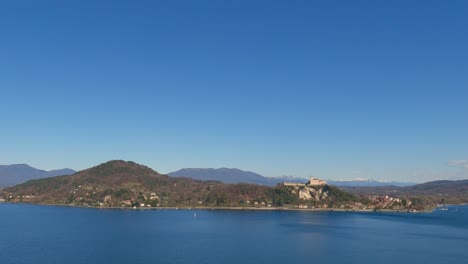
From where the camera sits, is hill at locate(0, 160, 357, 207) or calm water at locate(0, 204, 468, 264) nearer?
calm water at locate(0, 204, 468, 264)

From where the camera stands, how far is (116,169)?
17600cm

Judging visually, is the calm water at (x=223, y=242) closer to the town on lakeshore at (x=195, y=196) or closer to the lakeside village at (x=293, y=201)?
the lakeside village at (x=293, y=201)

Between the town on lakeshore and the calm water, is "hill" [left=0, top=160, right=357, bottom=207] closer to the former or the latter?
the town on lakeshore

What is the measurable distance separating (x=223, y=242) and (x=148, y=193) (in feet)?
281

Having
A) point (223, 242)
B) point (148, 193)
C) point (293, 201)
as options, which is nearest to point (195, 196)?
point (148, 193)

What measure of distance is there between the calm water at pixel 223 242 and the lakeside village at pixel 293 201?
39.1 metres

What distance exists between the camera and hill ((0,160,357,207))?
128625 millimetres

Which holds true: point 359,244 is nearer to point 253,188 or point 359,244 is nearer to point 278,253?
point 278,253

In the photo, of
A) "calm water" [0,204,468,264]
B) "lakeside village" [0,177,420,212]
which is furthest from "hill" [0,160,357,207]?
"calm water" [0,204,468,264]

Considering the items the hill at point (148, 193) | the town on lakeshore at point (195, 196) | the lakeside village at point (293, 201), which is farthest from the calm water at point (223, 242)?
the hill at point (148, 193)

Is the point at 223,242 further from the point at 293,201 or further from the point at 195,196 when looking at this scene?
the point at 195,196

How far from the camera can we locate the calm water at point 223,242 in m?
48.2

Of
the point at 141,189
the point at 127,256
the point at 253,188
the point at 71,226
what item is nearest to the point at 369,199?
the point at 253,188

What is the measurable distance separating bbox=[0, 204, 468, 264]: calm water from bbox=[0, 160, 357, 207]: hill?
42296 mm
